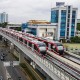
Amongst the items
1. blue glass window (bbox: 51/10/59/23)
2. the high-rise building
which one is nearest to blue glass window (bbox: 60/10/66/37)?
the high-rise building

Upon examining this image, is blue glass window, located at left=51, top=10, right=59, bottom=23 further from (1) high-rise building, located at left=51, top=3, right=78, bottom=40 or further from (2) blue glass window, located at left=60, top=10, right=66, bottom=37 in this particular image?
(2) blue glass window, located at left=60, top=10, right=66, bottom=37

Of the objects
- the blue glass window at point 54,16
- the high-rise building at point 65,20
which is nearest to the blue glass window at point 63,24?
the high-rise building at point 65,20

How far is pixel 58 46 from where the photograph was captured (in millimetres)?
36188

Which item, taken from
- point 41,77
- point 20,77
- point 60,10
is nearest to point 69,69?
point 41,77

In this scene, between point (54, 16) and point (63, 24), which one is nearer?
point (63, 24)

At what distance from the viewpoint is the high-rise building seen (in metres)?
92.9

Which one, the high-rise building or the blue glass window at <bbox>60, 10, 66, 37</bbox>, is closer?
the high-rise building

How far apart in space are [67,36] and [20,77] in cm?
5811

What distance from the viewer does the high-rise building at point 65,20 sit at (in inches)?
3656

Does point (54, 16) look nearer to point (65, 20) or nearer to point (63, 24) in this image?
point (65, 20)

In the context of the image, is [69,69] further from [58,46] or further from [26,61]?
[26,61]

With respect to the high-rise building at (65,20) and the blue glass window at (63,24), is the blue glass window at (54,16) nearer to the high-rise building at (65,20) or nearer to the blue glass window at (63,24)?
the high-rise building at (65,20)

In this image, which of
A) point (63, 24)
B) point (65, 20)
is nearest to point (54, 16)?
point (65, 20)

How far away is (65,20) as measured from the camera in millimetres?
93875
